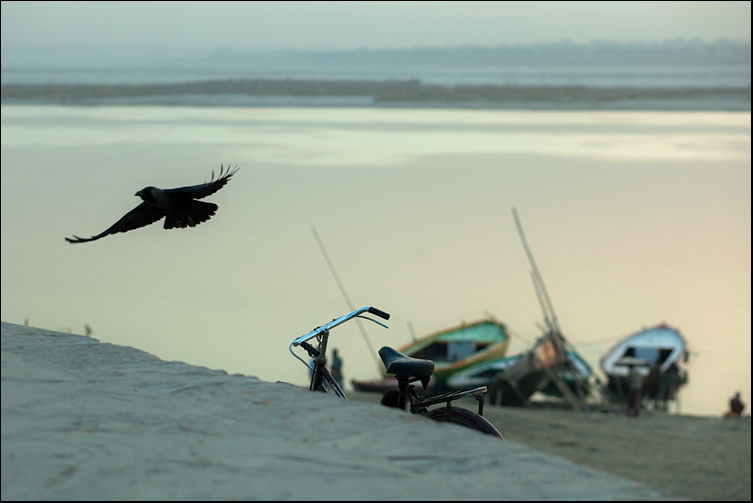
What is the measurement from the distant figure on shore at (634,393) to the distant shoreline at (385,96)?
54.0 m

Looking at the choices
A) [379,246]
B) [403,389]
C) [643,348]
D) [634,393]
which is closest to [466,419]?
[403,389]

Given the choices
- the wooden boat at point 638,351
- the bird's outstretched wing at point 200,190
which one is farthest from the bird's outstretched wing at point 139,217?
the wooden boat at point 638,351

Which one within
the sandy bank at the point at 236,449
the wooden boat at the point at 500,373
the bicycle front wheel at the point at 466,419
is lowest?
the sandy bank at the point at 236,449

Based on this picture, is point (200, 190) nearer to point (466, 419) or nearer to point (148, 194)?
point (148, 194)

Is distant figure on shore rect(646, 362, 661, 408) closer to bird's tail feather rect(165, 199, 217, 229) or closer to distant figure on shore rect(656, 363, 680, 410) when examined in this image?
distant figure on shore rect(656, 363, 680, 410)

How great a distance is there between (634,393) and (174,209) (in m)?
13.2

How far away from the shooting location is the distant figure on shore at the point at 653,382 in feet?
61.1

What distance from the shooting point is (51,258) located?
2339 cm

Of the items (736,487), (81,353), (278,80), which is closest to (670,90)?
(278,80)

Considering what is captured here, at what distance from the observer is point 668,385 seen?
60.7ft

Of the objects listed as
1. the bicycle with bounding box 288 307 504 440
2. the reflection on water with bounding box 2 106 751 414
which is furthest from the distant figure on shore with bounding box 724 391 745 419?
the bicycle with bounding box 288 307 504 440

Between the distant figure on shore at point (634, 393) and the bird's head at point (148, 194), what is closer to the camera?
the bird's head at point (148, 194)

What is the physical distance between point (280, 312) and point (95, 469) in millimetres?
16242

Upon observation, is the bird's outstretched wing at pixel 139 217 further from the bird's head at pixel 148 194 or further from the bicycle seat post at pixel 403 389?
the bicycle seat post at pixel 403 389
